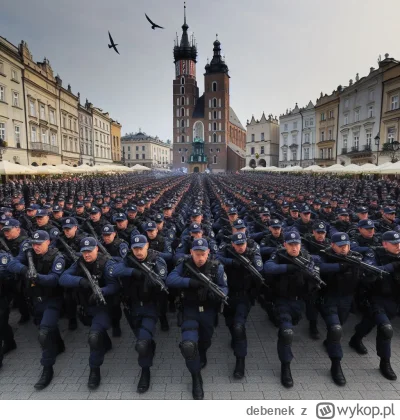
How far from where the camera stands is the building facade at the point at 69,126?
162 ft

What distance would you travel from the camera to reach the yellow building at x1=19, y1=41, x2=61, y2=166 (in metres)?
38.3

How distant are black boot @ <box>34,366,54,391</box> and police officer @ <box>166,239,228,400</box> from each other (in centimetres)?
188

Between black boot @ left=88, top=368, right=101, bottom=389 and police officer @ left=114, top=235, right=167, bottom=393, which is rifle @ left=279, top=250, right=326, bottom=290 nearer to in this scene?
police officer @ left=114, top=235, right=167, bottom=393

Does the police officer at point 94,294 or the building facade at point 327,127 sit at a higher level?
the building facade at point 327,127

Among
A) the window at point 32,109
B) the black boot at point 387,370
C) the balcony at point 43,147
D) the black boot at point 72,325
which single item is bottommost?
the black boot at point 72,325

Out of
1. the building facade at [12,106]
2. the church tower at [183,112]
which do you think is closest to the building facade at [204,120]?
the church tower at [183,112]

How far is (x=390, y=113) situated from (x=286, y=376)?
130ft

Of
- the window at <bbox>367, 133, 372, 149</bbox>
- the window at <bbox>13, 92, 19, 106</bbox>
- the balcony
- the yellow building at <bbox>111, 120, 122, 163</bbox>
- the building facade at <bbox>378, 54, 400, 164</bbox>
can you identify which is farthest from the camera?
the yellow building at <bbox>111, 120, 122, 163</bbox>

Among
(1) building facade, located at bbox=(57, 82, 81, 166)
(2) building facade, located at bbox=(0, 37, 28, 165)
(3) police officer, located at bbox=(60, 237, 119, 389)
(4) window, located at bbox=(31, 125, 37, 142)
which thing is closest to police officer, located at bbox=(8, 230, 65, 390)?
(3) police officer, located at bbox=(60, 237, 119, 389)

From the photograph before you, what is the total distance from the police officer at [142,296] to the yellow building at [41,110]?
38424mm

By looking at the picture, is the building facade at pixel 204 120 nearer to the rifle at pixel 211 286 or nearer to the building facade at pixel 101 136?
the building facade at pixel 101 136

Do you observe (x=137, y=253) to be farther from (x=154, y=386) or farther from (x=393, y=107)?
(x=393, y=107)

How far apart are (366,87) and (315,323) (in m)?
43.0
